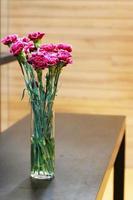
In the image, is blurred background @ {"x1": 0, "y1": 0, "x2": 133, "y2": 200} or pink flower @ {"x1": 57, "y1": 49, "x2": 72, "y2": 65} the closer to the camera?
pink flower @ {"x1": 57, "y1": 49, "x2": 72, "y2": 65}

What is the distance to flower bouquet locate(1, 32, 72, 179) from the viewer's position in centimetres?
133

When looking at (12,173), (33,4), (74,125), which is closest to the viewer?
(12,173)

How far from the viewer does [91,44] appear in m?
3.79

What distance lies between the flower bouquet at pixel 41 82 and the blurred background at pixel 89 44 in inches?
94.6

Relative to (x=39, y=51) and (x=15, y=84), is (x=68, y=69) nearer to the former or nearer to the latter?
(x=15, y=84)

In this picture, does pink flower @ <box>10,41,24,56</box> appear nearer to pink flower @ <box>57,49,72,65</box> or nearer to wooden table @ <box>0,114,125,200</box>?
pink flower @ <box>57,49,72,65</box>

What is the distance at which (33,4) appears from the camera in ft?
12.5

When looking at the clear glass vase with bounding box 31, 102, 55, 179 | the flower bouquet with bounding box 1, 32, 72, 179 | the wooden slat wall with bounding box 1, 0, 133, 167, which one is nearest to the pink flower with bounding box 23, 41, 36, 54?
the flower bouquet with bounding box 1, 32, 72, 179

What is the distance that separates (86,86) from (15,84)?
2.05 ft

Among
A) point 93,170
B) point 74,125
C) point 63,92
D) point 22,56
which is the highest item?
point 22,56

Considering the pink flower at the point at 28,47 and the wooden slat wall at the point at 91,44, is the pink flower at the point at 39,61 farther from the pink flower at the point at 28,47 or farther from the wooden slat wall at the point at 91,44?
the wooden slat wall at the point at 91,44

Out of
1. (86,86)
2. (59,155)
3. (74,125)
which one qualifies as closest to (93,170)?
(59,155)

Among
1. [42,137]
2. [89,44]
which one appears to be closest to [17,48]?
[42,137]

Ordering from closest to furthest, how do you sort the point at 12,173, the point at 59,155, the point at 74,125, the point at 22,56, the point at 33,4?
the point at 22,56, the point at 12,173, the point at 59,155, the point at 74,125, the point at 33,4
